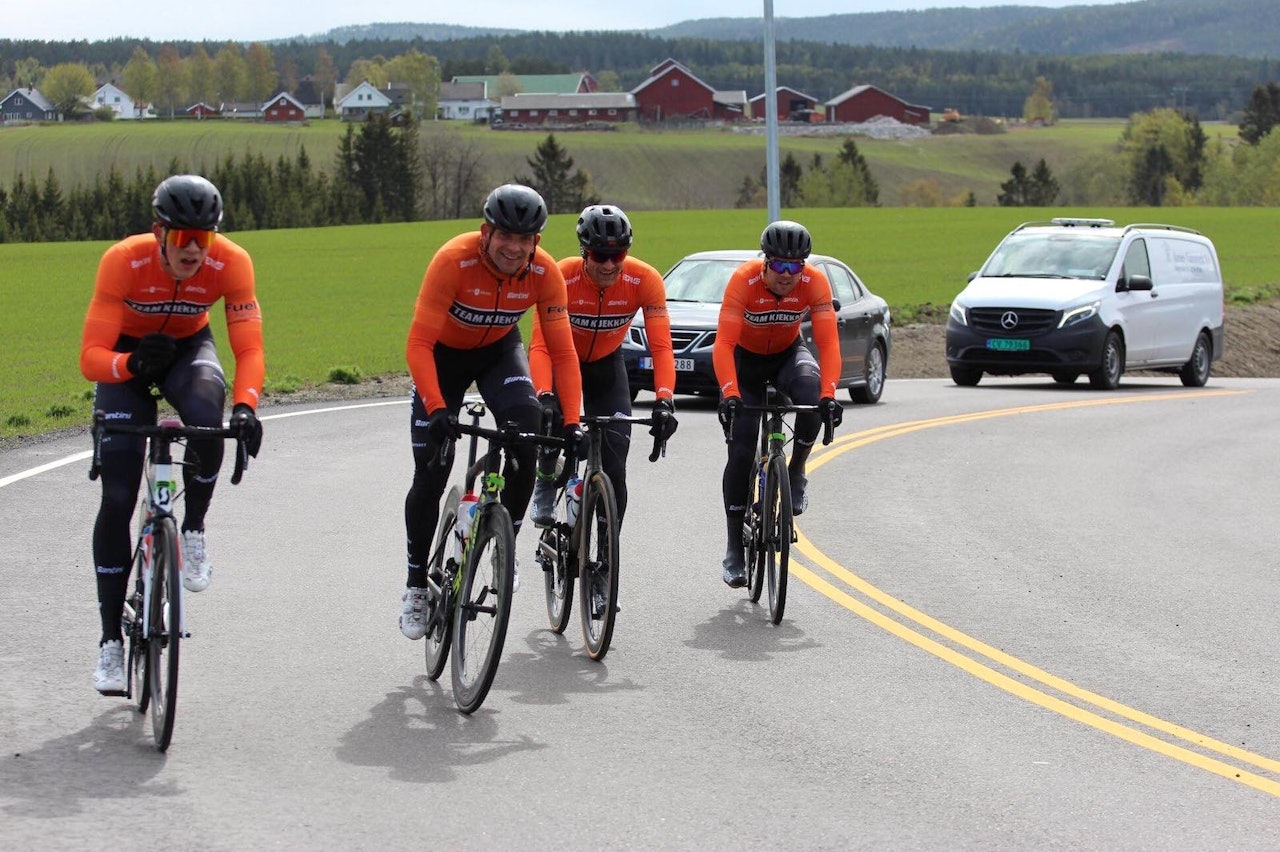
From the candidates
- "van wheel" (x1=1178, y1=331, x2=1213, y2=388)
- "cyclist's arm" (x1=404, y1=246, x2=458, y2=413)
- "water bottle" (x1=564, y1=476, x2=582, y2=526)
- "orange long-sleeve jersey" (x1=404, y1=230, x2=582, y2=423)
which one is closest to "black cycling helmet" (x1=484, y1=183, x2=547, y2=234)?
"orange long-sleeve jersey" (x1=404, y1=230, x2=582, y2=423)

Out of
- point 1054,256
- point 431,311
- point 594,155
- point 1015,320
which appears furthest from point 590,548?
point 594,155

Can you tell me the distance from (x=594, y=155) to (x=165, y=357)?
16630 cm

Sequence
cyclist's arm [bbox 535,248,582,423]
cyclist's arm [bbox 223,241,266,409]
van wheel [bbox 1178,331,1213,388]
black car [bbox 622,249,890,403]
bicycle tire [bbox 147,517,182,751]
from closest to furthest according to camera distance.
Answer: bicycle tire [bbox 147,517,182,751] → cyclist's arm [bbox 223,241,266,409] → cyclist's arm [bbox 535,248,582,423] → black car [bbox 622,249,890,403] → van wheel [bbox 1178,331,1213,388]

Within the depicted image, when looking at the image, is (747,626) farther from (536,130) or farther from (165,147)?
(536,130)

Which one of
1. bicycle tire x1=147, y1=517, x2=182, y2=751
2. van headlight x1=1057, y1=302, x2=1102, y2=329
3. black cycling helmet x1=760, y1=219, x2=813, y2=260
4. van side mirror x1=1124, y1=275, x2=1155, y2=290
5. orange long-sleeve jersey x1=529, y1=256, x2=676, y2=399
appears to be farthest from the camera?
van side mirror x1=1124, y1=275, x2=1155, y2=290

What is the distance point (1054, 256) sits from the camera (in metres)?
25.3

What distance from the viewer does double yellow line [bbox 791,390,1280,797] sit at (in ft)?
20.4

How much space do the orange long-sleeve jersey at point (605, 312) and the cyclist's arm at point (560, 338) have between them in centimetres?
112

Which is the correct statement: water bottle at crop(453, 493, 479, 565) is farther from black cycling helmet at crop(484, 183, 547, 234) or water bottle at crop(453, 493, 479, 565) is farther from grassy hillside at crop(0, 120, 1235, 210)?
grassy hillside at crop(0, 120, 1235, 210)

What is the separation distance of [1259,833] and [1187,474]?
1045 centimetres

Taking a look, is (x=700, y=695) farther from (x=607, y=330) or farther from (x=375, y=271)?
(x=375, y=271)

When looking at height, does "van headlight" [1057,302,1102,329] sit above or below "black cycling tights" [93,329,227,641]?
below

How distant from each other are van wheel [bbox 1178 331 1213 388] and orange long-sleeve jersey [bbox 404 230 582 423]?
21.2 m

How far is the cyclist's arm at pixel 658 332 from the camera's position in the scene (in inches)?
334
